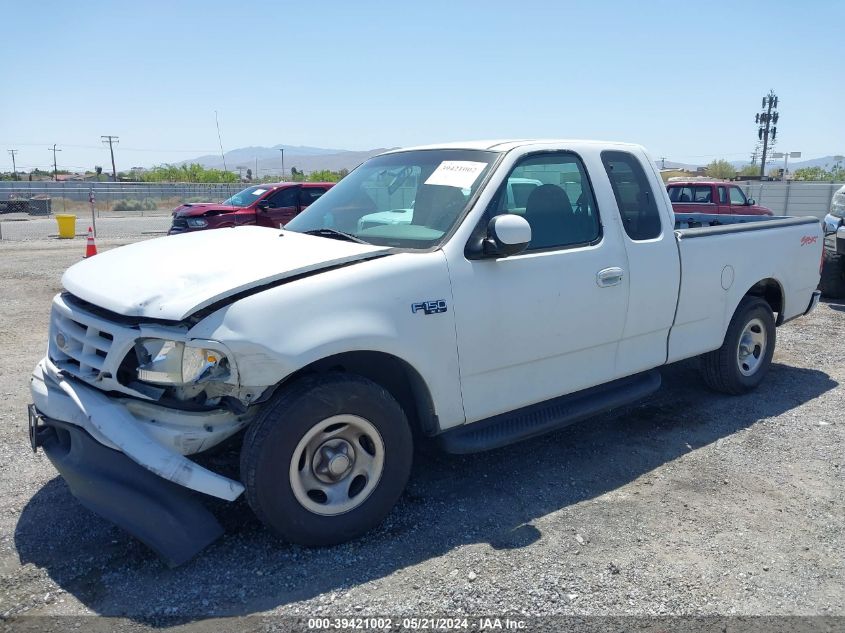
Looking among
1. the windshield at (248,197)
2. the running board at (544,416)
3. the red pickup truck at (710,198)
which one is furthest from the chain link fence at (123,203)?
the running board at (544,416)

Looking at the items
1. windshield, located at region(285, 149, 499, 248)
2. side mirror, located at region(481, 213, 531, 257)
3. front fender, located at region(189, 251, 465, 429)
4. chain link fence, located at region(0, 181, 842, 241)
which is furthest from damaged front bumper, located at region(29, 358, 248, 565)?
chain link fence, located at region(0, 181, 842, 241)

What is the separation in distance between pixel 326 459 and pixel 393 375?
0.69 meters

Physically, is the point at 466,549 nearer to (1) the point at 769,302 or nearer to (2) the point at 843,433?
(2) the point at 843,433

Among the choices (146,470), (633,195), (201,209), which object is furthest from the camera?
(201,209)

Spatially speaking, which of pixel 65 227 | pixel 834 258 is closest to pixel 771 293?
pixel 834 258

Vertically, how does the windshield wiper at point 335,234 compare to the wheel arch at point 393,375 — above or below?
above

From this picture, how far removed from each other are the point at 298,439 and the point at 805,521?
2817 millimetres

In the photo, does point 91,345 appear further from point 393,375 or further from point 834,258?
point 834,258

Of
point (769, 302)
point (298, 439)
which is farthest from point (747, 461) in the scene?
point (298, 439)

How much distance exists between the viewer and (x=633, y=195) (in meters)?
4.85

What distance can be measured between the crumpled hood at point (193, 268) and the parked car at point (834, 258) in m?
8.78

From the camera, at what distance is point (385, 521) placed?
3.81m

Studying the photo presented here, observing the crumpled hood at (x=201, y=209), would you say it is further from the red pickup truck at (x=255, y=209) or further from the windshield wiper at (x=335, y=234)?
the windshield wiper at (x=335, y=234)

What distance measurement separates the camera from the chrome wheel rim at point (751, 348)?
593 centimetres
